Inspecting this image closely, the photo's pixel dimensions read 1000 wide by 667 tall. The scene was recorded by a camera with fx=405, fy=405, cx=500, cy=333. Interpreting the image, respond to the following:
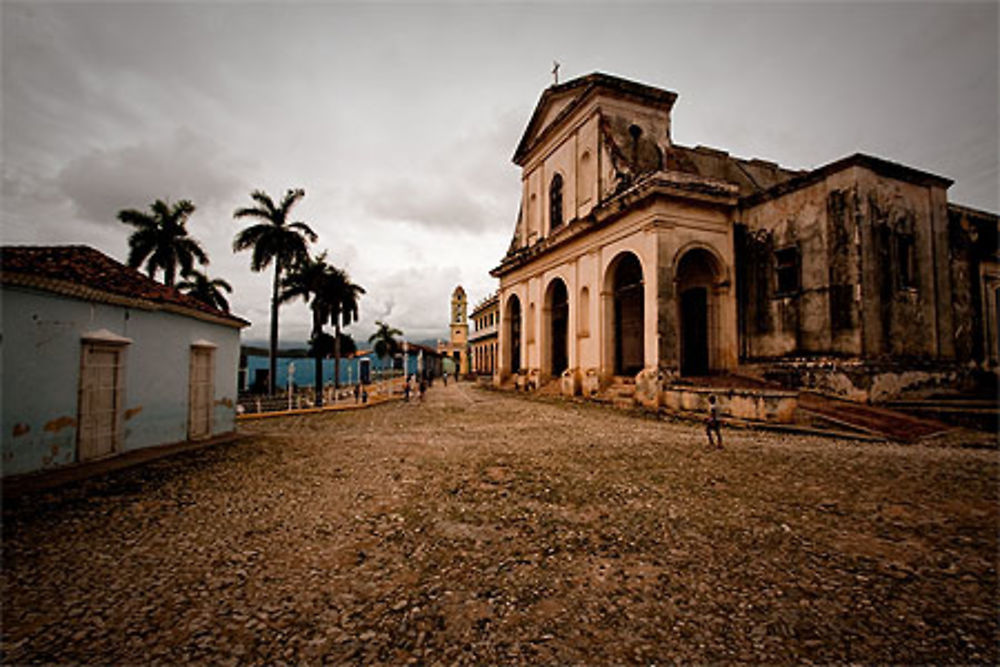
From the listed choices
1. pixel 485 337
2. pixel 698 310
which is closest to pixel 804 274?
pixel 698 310

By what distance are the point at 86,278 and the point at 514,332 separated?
22131 mm

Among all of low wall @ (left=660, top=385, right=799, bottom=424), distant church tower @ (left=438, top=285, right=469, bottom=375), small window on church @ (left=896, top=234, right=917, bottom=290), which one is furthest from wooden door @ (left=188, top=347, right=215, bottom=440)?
distant church tower @ (left=438, top=285, right=469, bottom=375)

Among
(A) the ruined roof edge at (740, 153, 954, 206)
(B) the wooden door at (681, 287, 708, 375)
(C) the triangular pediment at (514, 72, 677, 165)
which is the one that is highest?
Result: (C) the triangular pediment at (514, 72, 677, 165)

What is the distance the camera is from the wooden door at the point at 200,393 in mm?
9078

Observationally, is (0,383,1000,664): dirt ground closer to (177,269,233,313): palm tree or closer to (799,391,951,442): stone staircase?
(799,391,951,442): stone staircase

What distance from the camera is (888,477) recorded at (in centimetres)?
587

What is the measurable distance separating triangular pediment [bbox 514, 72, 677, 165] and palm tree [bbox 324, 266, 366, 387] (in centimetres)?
1519

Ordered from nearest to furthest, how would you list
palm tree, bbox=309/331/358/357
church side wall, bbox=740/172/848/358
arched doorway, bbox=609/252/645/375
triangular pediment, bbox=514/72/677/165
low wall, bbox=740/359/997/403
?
low wall, bbox=740/359/997/403 → church side wall, bbox=740/172/848/358 → triangular pediment, bbox=514/72/677/165 → arched doorway, bbox=609/252/645/375 → palm tree, bbox=309/331/358/357

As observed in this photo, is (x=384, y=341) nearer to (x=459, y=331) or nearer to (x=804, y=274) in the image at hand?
(x=459, y=331)

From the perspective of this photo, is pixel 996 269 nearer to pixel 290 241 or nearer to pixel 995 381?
pixel 995 381

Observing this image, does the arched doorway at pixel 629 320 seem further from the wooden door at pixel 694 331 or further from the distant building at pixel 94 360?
the distant building at pixel 94 360

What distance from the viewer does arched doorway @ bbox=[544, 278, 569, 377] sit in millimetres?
22359

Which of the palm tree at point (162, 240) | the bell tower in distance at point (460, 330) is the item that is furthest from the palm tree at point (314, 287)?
the bell tower in distance at point (460, 330)

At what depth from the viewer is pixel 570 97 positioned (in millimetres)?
21422
